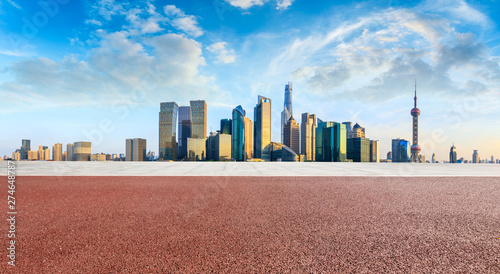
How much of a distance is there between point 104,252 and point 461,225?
299 inches

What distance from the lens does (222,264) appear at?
3582 millimetres

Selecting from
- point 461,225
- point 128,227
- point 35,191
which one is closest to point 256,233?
point 128,227

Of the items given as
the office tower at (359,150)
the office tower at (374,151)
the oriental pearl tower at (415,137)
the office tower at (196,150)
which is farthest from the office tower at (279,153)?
the oriental pearl tower at (415,137)

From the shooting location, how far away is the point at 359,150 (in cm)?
15175

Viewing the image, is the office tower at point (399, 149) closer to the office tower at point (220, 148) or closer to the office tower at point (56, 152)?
the office tower at point (220, 148)

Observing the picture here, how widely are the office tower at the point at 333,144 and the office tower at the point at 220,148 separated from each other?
64.7 m

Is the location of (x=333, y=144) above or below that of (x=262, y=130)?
below

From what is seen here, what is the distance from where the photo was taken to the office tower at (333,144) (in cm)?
14350

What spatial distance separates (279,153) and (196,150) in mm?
61343

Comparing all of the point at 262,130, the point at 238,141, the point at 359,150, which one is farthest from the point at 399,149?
the point at 238,141

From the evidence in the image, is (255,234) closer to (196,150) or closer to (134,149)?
(134,149)

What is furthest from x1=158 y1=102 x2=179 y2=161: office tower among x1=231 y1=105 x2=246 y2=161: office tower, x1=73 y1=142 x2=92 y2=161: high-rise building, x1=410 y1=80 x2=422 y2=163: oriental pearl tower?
x1=410 y1=80 x2=422 y2=163: oriental pearl tower

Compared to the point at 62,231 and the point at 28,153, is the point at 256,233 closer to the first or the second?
the point at 62,231

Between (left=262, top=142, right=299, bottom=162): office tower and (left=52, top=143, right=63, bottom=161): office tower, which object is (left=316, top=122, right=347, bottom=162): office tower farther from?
(left=52, top=143, right=63, bottom=161): office tower
